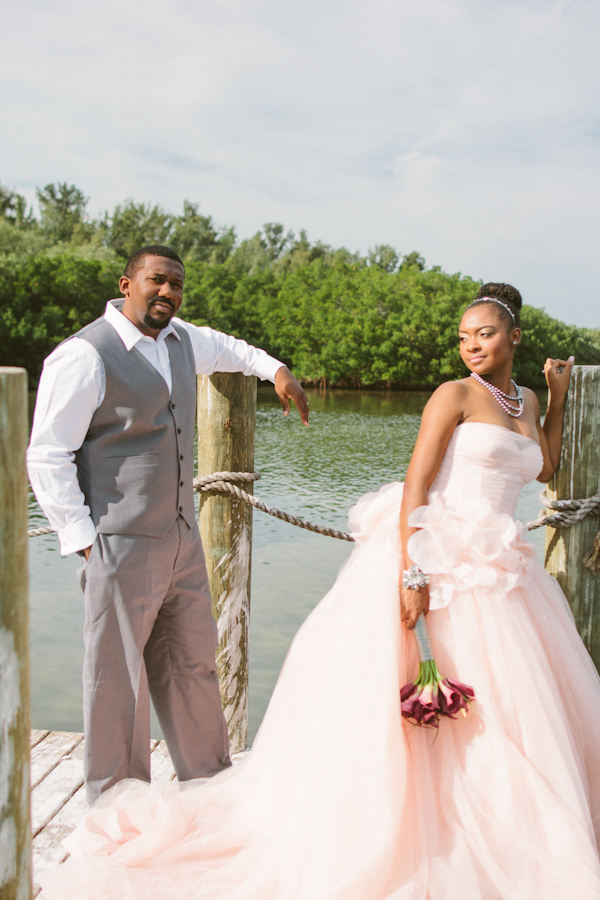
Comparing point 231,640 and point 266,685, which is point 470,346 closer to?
point 231,640

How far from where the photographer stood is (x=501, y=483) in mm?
2326

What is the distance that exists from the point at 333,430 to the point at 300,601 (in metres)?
14.8

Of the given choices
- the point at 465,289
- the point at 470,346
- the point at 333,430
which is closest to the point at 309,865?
the point at 470,346

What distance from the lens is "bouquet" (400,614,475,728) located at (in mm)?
2033

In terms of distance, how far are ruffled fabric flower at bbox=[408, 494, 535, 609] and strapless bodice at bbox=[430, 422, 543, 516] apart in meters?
0.04

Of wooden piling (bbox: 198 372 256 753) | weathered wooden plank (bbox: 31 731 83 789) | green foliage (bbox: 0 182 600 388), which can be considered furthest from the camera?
green foliage (bbox: 0 182 600 388)

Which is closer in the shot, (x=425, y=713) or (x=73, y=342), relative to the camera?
(x=425, y=713)

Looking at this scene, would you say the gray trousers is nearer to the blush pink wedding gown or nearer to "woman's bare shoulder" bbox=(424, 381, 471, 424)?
the blush pink wedding gown

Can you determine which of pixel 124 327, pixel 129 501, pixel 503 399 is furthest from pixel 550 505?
pixel 124 327

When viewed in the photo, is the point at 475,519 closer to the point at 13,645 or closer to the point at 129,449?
the point at 129,449

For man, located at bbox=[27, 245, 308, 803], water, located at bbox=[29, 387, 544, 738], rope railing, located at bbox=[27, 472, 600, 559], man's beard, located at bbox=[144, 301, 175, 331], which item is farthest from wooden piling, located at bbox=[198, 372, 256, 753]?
water, located at bbox=[29, 387, 544, 738]

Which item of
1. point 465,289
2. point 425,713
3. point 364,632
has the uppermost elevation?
point 465,289

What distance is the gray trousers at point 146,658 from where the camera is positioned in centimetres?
239

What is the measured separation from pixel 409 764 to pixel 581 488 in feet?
4.27
